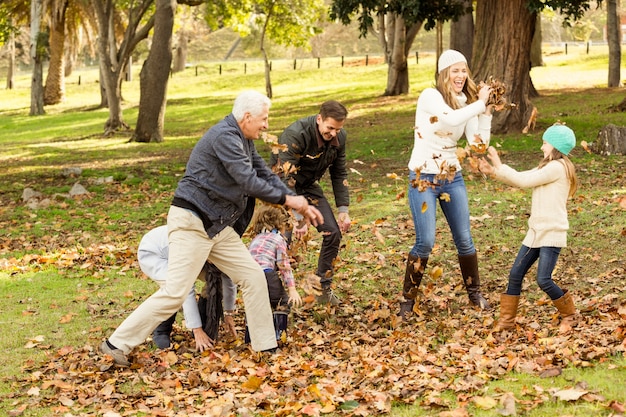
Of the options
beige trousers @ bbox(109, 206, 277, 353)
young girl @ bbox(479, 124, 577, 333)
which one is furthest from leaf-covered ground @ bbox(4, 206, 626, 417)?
young girl @ bbox(479, 124, 577, 333)

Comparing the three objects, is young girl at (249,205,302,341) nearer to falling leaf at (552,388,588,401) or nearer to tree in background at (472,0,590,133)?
falling leaf at (552,388,588,401)

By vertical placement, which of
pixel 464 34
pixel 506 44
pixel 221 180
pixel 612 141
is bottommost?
pixel 612 141

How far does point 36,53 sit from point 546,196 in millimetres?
35565

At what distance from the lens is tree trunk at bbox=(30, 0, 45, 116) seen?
38.4 metres

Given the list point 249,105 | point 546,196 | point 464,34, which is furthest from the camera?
point 464,34

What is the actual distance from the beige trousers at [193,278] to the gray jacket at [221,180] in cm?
11

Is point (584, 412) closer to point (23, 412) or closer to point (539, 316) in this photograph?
point (539, 316)

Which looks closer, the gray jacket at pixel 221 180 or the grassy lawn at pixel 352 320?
the grassy lawn at pixel 352 320

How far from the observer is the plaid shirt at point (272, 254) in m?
7.53

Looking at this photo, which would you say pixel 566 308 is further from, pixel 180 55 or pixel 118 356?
pixel 180 55

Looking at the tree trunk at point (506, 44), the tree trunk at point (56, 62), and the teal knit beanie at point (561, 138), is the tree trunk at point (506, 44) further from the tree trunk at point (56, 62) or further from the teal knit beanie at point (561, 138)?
the tree trunk at point (56, 62)

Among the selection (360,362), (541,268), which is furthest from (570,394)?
(541,268)

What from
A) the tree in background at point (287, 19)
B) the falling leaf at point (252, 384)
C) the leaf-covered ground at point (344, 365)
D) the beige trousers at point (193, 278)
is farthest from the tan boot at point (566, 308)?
the tree in background at point (287, 19)

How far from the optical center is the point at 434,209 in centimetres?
794
